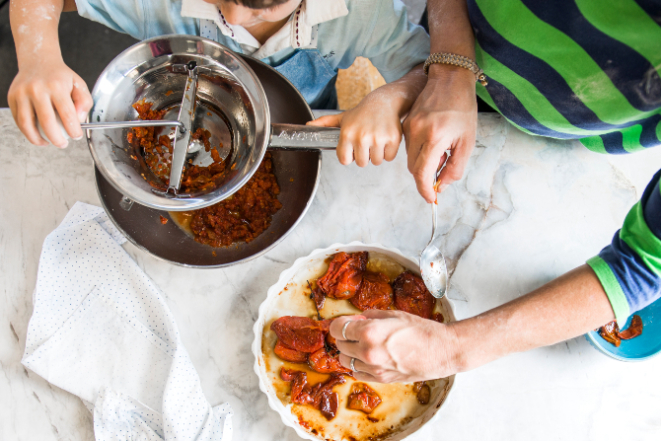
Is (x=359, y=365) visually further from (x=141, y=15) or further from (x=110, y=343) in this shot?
(x=141, y=15)

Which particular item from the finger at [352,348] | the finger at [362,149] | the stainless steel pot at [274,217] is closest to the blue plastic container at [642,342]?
the finger at [352,348]

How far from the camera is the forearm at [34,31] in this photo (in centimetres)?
98

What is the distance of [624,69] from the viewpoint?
2.66ft

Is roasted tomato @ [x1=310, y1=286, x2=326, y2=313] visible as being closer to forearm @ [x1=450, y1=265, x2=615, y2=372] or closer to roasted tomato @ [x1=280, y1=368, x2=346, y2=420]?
roasted tomato @ [x1=280, y1=368, x2=346, y2=420]

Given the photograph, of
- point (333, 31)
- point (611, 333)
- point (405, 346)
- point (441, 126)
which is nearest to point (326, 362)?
point (405, 346)

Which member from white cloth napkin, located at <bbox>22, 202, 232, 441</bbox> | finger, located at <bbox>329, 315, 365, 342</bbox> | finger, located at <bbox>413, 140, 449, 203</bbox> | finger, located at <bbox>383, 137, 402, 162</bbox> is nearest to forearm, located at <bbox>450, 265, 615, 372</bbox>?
finger, located at <bbox>329, 315, 365, 342</bbox>

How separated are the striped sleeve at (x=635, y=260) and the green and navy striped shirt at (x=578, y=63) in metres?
0.17

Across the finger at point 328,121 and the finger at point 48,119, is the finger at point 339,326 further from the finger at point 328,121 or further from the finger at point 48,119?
the finger at point 48,119

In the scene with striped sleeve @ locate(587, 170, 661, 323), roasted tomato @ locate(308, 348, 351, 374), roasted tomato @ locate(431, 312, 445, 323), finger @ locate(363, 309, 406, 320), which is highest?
striped sleeve @ locate(587, 170, 661, 323)

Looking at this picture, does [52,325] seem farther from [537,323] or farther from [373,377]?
[537,323]

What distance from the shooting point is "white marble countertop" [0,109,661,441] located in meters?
1.19

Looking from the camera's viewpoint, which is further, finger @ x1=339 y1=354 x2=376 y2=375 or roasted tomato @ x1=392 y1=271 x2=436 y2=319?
roasted tomato @ x1=392 y1=271 x2=436 y2=319

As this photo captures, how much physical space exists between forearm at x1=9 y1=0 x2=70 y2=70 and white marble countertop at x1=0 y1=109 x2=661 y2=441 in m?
0.34

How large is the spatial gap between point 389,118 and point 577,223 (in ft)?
2.39
